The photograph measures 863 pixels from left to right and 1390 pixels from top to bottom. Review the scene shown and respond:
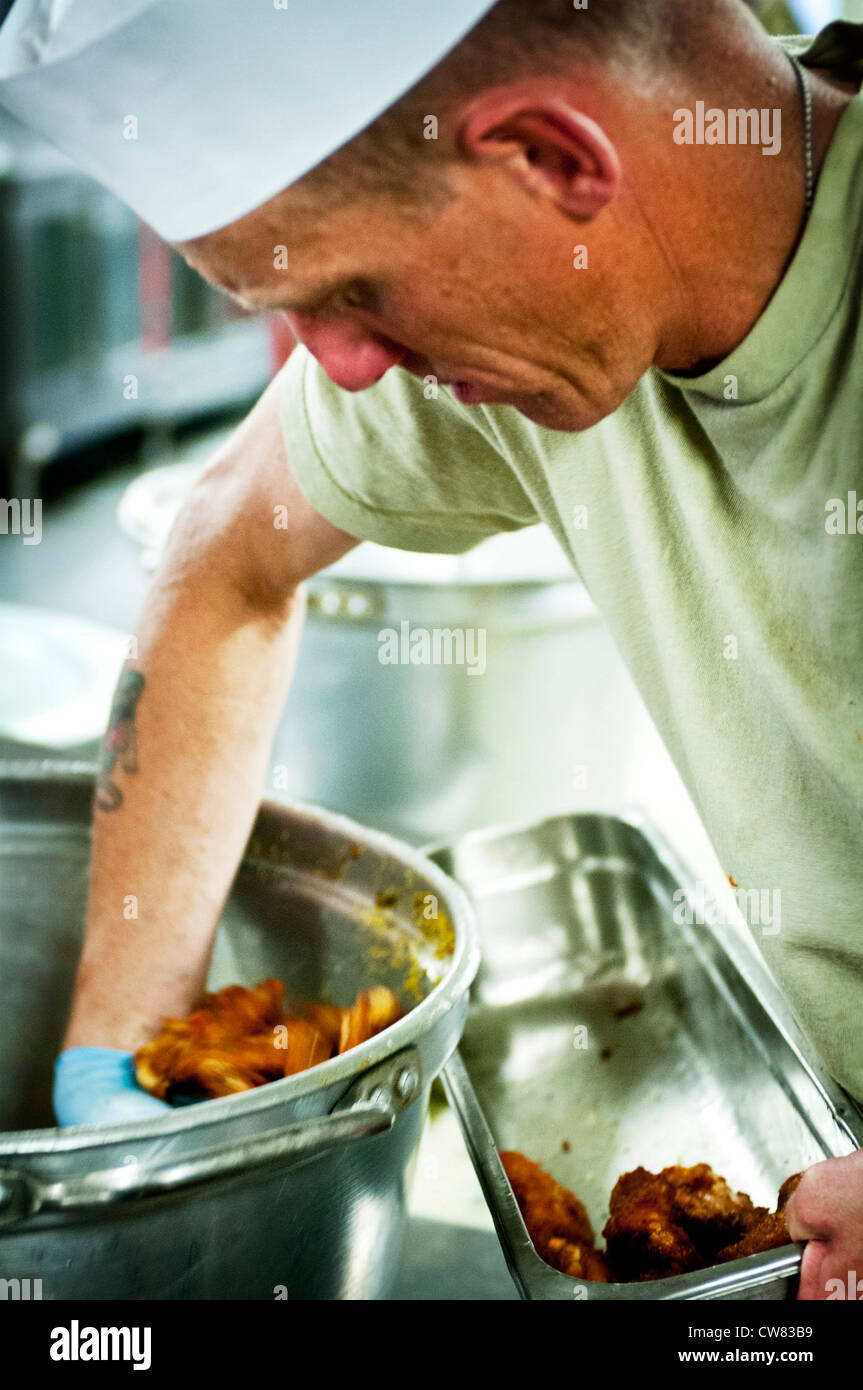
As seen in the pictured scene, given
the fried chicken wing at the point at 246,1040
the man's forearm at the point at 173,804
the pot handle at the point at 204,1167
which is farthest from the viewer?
the man's forearm at the point at 173,804

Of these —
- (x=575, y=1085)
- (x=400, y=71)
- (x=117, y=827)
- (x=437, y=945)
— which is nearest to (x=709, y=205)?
(x=400, y=71)

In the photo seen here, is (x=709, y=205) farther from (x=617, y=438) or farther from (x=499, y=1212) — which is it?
(x=499, y=1212)

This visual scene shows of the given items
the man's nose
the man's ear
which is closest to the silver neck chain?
the man's ear

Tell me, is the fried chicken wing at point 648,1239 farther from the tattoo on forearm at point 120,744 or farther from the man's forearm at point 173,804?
the tattoo on forearm at point 120,744

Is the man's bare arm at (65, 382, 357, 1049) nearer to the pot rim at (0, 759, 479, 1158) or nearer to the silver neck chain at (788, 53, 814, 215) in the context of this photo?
the pot rim at (0, 759, 479, 1158)

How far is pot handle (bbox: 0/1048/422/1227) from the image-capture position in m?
0.57

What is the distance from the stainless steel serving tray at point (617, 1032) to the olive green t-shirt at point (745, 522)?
0.12m

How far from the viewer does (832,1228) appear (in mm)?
654

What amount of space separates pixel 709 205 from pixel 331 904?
0.57 metres

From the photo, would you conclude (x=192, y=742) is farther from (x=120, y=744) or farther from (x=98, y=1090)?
(x=98, y=1090)

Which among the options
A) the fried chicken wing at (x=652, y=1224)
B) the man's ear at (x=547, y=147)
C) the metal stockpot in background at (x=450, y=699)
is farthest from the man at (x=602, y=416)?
the metal stockpot in background at (x=450, y=699)

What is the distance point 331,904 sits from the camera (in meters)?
0.98

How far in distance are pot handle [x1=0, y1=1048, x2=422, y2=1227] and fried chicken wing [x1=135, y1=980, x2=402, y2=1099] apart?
21cm

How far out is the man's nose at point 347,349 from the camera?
687 mm
